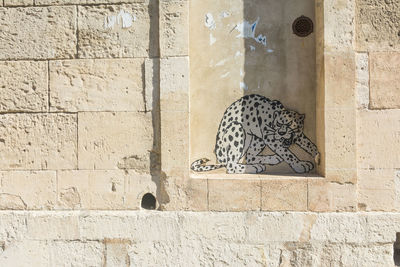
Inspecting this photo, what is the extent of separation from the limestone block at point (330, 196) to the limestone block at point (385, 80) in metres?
0.90

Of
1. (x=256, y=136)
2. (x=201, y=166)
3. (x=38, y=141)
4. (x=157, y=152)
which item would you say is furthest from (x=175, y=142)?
(x=38, y=141)

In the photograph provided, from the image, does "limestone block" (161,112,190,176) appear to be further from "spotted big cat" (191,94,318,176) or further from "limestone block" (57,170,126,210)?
"limestone block" (57,170,126,210)

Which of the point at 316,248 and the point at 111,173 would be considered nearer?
the point at 316,248

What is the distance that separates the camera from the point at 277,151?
13.7ft

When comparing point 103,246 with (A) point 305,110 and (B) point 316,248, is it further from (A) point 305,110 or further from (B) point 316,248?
(A) point 305,110

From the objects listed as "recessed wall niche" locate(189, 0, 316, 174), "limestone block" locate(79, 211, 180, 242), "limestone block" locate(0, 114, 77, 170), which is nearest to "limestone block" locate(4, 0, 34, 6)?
"limestone block" locate(0, 114, 77, 170)

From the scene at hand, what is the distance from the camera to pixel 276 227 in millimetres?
3828

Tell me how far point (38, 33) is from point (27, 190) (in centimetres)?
172

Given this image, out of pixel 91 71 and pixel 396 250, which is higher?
pixel 91 71

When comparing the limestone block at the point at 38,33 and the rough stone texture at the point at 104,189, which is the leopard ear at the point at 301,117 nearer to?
the rough stone texture at the point at 104,189

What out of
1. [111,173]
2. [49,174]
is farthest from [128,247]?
[49,174]

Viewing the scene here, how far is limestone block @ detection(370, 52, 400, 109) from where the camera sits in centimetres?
385

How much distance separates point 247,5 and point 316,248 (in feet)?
8.77

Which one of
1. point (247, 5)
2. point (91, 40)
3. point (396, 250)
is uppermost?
point (247, 5)
